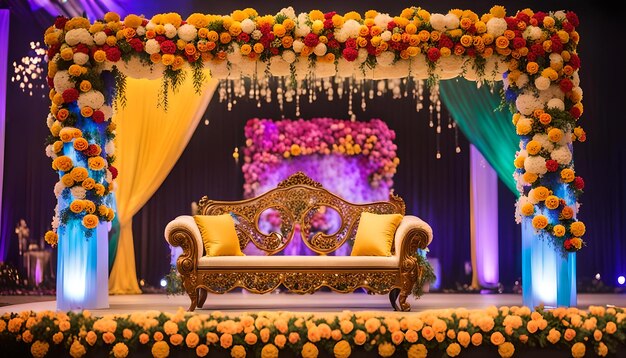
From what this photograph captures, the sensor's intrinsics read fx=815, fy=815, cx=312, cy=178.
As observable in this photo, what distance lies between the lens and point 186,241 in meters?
6.43

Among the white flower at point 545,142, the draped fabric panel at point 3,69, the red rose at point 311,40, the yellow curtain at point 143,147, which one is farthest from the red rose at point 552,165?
the draped fabric panel at point 3,69

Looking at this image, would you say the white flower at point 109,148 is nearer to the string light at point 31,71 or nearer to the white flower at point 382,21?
the white flower at point 382,21

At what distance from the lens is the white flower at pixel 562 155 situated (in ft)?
20.4

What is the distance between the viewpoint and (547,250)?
6305mm

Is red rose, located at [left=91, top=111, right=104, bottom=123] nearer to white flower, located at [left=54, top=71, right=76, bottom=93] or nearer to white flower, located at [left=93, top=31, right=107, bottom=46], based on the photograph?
white flower, located at [left=54, top=71, right=76, bottom=93]

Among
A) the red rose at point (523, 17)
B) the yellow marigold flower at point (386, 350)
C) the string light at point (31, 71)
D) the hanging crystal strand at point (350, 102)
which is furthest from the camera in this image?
the string light at point (31, 71)

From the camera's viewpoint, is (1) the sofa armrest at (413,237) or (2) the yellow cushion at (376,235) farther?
(2) the yellow cushion at (376,235)

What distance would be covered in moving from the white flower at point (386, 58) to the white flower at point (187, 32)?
1447mm

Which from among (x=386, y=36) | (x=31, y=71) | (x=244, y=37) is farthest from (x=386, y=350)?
(x=31, y=71)

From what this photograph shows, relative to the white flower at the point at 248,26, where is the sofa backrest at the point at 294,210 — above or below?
below

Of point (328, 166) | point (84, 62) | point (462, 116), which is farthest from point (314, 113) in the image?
point (84, 62)

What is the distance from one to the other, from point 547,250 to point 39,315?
3.99m

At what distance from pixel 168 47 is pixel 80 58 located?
690mm

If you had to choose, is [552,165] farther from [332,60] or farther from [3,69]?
[3,69]
